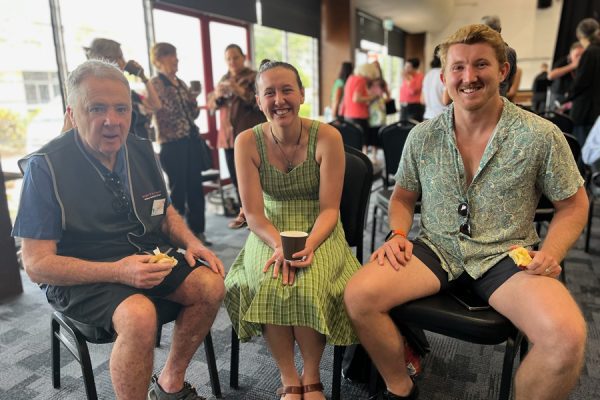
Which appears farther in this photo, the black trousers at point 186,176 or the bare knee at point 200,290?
the black trousers at point 186,176

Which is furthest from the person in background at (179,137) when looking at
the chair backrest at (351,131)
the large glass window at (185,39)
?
the large glass window at (185,39)

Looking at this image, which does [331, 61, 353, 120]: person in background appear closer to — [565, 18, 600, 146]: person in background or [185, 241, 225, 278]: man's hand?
[565, 18, 600, 146]: person in background

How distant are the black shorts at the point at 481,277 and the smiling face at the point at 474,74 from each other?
0.47 meters

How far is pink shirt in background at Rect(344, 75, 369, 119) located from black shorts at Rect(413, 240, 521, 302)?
391 centimetres

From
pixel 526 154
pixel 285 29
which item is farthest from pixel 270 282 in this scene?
pixel 285 29

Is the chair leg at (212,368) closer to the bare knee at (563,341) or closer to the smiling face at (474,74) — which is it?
the bare knee at (563,341)

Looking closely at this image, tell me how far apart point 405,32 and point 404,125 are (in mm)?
9591

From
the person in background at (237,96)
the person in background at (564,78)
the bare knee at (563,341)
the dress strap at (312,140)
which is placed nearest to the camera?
the bare knee at (563,341)

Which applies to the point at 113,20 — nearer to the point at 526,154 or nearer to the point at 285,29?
the point at 285,29

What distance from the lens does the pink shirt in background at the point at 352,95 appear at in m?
5.12

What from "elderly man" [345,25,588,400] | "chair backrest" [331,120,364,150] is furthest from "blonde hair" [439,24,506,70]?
"chair backrest" [331,120,364,150]

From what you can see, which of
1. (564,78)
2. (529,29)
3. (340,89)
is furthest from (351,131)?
(529,29)

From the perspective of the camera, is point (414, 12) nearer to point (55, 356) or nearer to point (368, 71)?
point (368, 71)

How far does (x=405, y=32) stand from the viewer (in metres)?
11.2
